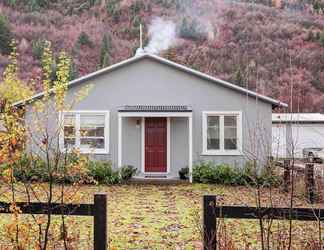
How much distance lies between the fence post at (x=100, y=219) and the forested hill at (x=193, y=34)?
39288mm

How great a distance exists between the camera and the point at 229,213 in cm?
500

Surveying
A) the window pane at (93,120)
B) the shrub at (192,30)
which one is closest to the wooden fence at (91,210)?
the window pane at (93,120)

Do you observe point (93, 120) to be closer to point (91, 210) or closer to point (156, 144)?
point (156, 144)

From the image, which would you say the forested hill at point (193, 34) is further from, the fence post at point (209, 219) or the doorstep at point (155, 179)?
the fence post at point (209, 219)

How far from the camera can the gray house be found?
60.3 ft

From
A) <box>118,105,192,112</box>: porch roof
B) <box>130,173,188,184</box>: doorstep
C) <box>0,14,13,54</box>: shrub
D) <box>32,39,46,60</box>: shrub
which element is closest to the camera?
<box>130,173,188,184</box>: doorstep

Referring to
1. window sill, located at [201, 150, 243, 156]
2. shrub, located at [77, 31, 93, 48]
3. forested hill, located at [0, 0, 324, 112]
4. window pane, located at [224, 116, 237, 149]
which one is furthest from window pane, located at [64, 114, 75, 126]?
shrub, located at [77, 31, 93, 48]

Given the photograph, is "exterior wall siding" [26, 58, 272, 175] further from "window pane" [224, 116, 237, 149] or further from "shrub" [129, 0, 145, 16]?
"shrub" [129, 0, 145, 16]

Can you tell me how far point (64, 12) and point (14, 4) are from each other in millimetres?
7178

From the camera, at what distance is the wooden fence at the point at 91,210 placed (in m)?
5.00

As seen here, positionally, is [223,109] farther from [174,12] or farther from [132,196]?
[174,12]

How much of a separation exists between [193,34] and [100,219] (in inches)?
2573

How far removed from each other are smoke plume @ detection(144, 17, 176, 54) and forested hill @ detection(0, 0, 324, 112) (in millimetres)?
826

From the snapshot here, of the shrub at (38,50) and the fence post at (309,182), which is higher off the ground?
the shrub at (38,50)
